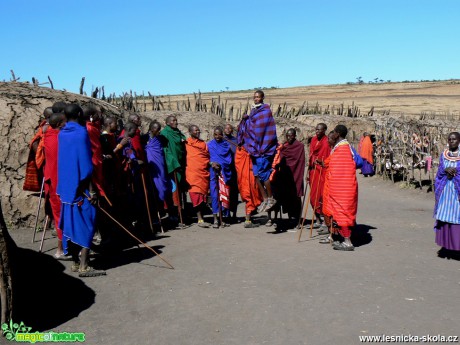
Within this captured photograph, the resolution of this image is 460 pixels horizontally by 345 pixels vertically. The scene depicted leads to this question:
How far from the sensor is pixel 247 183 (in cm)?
1025

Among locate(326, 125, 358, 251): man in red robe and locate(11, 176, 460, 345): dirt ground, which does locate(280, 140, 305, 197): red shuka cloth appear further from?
locate(326, 125, 358, 251): man in red robe

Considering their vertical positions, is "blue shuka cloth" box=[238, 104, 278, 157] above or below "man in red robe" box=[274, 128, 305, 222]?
above

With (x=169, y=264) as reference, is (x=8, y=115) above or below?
above

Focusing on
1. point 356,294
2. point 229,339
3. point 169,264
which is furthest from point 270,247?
point 229,339

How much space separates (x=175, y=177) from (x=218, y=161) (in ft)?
2.92

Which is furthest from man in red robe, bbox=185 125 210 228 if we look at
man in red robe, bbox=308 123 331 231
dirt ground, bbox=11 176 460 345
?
man in red robe, bbox=308 123 331 231

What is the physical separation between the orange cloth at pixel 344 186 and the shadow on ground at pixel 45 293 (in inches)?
151

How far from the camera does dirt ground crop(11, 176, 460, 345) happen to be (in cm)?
490

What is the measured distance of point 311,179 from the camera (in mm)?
9906

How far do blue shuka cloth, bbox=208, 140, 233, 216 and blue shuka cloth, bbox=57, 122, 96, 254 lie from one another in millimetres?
4102

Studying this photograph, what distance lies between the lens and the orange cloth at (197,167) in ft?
33.1

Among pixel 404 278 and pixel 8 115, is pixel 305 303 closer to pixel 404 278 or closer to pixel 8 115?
pixel 404 278

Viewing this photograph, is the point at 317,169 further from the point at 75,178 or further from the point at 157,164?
the point at 75,178

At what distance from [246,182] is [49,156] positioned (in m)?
4.26
